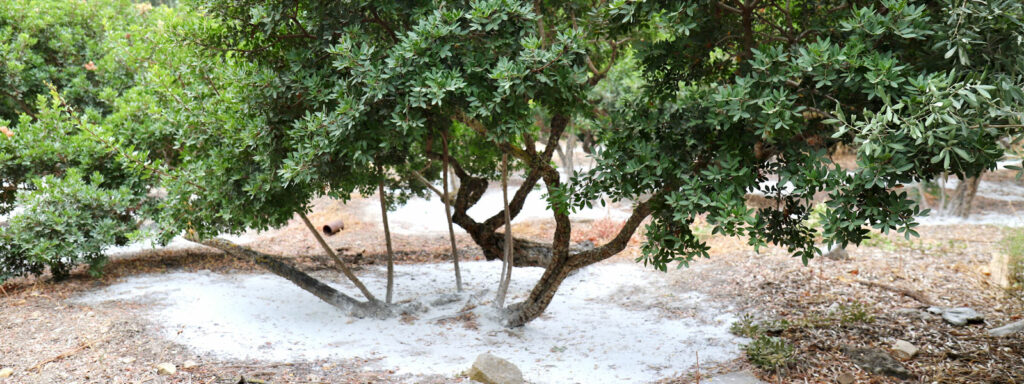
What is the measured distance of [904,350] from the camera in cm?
515

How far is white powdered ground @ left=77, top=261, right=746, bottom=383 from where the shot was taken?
5.65 m

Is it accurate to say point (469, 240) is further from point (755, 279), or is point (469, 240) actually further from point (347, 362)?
point (347, 362)

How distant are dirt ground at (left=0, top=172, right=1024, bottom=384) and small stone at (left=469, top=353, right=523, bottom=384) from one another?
11.1 inches

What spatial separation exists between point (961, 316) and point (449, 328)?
4.85 meters

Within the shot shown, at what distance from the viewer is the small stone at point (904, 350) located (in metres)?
5.10

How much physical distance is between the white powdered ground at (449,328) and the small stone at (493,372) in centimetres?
41

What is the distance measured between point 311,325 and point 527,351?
234cm

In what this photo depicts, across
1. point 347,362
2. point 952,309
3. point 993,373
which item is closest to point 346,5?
point 347,362

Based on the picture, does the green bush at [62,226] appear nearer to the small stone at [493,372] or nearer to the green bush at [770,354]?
the small stone at [493,372]

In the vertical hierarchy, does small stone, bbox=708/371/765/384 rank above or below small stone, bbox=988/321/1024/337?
below

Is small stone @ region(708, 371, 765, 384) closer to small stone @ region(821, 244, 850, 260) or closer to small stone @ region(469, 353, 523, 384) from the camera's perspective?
small stone @ region(469, 353, 523, 384)

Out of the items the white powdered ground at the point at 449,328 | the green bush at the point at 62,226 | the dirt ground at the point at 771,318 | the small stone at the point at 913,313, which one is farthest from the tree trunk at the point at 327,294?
the small stone at the point at 913,313

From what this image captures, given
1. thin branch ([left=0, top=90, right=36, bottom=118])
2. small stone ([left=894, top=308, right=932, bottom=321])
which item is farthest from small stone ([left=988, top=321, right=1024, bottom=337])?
thin branch ([left=0, top=90, right=36, bottom=118])

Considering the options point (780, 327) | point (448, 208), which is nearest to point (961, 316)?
point (780, 327)
